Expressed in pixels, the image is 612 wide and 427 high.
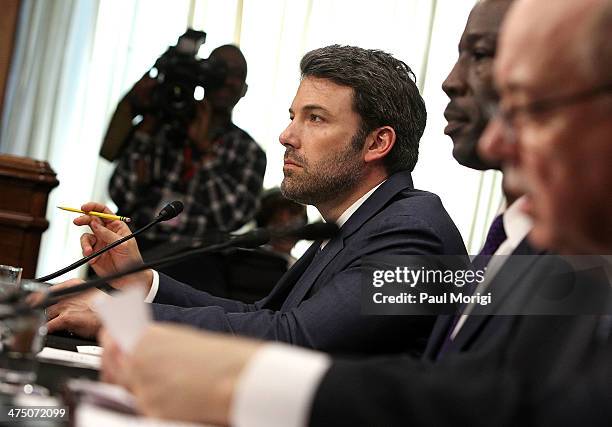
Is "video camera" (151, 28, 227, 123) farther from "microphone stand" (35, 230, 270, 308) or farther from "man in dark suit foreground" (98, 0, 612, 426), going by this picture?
"man in dark suit foreground" (98, 0, 612, 426)

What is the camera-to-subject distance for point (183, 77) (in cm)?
521

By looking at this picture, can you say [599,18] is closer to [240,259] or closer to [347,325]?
[347,325]

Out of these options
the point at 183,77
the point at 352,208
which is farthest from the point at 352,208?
the point at 183,77

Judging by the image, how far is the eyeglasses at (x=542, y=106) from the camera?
1.10 meters

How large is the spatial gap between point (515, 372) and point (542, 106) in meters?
0.39

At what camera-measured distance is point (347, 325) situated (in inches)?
90.0

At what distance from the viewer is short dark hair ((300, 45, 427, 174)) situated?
296 cm

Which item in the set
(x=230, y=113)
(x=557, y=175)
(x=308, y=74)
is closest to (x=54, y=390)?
(x=557, y=175)

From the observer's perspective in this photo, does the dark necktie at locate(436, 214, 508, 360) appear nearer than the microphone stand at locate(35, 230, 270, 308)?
No

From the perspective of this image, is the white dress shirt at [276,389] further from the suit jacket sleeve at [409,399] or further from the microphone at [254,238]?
the microphone at [254,238]

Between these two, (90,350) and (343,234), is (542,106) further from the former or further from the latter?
(343,234)

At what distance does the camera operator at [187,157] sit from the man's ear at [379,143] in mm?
1764

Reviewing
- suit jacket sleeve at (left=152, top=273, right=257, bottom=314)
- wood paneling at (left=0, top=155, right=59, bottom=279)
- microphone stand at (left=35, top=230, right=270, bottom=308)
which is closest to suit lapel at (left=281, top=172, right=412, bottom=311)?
suit jacket sleeve at (left=152, top=273, right=257, bottom=314)

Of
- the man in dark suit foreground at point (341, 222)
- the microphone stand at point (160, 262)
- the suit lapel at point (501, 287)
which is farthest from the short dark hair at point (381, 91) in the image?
the suit lapel at point (501, 287)
